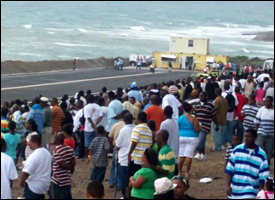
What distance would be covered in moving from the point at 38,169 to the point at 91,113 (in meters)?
5.27

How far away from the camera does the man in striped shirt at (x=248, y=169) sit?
804 centimetres

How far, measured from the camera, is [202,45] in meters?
55.4

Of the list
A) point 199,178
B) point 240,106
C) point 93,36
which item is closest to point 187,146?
point 199,178

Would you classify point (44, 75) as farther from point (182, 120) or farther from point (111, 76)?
point (182, 120)

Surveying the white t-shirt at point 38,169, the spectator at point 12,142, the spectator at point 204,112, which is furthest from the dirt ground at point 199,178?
the white t-shirt at point 38,169

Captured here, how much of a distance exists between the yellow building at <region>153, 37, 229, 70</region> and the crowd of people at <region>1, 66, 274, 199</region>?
33798 millimetres

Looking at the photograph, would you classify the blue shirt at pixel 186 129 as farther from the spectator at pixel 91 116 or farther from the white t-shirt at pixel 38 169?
the white t-shirt at pixel 38 169

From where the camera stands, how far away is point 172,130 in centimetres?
1113

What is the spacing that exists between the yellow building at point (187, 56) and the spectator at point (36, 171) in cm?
4254

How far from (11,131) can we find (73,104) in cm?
477

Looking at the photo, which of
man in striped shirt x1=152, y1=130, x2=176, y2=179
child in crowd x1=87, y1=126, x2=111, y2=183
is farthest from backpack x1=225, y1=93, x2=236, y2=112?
man in striped shirt x1=152, y1=130, x2=176, y2=179

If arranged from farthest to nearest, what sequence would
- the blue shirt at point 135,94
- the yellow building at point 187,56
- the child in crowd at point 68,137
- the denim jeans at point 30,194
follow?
the yellow building at point 187,56
the blue shirt at point 135,94
the child in crowd at point 68,137
the denim jeans at point 30,194

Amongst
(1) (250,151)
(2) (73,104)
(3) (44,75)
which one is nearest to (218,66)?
(3) (44,75)

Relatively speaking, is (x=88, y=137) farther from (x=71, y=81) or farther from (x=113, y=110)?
(x=71, y=81)
